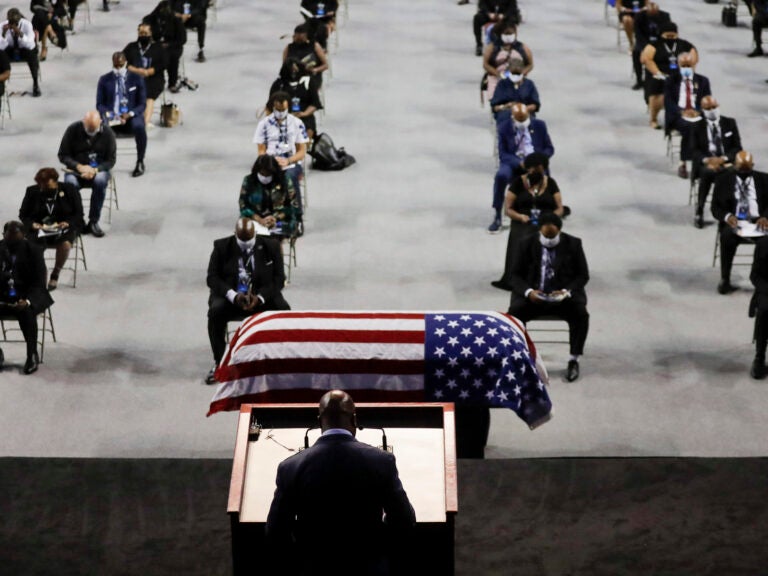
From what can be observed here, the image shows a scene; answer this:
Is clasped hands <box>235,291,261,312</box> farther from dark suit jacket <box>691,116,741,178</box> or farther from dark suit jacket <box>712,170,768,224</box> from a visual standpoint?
dark suit jacket <box>691,116,741,178</box>

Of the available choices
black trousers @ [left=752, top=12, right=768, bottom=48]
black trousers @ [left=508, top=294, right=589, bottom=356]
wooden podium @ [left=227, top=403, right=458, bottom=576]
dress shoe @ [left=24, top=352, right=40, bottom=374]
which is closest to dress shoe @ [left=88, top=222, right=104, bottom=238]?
dress shoe @ [left=24, top=352, right=40, bottom=374]

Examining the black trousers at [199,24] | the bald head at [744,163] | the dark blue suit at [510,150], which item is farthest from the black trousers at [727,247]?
the black trousers at [199,24]

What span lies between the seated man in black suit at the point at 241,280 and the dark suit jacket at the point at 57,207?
81.6 inches

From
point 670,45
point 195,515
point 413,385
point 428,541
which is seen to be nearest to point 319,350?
point 413,385

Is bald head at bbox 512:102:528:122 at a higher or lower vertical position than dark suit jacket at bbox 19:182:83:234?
higher

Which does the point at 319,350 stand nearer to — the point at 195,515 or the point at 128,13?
the point at 195,515

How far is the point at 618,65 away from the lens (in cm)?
2003

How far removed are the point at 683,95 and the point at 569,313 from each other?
5552mm

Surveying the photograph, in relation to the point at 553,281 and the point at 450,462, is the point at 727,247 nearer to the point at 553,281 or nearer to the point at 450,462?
the point at 553,281

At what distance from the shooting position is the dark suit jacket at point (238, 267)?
452 inches

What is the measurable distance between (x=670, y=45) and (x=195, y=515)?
1036cm

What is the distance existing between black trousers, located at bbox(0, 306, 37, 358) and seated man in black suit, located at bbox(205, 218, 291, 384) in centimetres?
136

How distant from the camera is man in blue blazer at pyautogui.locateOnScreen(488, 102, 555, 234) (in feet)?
47.1

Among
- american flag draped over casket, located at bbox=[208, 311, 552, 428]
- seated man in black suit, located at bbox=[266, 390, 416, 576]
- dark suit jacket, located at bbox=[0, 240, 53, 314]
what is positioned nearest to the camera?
seated man in black suit, located at bbox=[266, 390, 416, 576]
